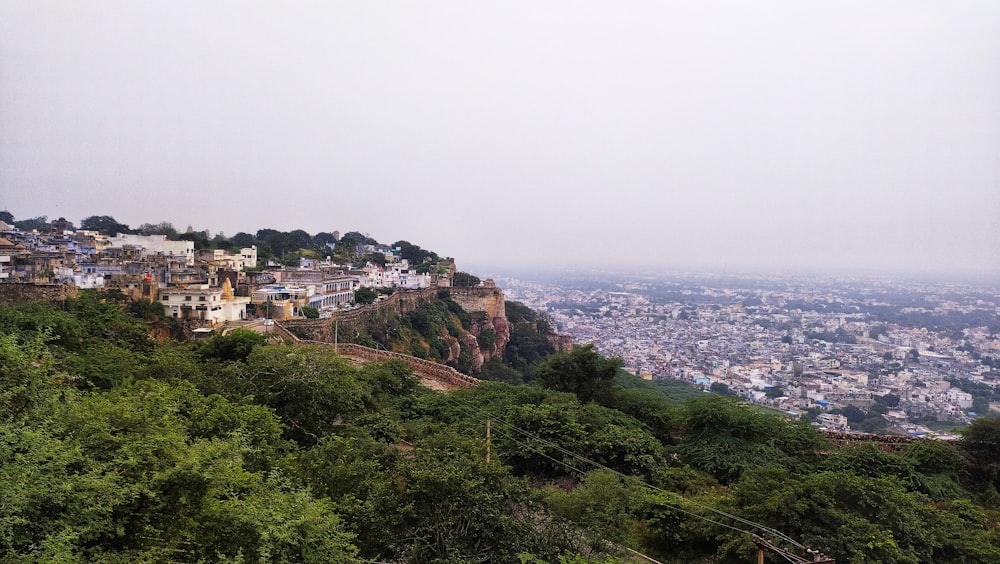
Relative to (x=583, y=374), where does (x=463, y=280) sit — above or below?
above

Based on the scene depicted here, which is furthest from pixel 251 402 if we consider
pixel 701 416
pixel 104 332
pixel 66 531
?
pixel 701 416

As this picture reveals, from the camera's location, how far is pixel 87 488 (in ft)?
19.4

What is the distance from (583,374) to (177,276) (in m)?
28.3

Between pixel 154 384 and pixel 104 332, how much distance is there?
368 inches

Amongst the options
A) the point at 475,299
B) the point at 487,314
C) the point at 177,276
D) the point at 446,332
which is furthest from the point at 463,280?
the point at 177,276

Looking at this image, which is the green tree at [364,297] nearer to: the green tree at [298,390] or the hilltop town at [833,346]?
the hilltop town at [833,346]

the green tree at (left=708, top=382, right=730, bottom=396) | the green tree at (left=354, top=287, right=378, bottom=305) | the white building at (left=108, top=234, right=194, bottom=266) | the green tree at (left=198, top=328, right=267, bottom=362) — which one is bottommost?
the green tree at (left=708, top=382, right=730, bottom=396)

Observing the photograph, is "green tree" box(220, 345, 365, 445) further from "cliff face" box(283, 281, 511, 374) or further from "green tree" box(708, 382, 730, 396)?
"green tree" box(708, 382, 730, 396)

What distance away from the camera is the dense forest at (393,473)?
20.3ft

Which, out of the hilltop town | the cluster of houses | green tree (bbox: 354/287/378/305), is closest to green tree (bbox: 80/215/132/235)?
the cluster of houses

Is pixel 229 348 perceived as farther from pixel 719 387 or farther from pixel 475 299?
pixel 475 299

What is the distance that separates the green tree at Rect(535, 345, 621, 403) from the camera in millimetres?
20844

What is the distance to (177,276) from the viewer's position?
1340 inches

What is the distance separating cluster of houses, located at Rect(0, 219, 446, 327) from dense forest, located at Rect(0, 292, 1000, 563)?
1368 cm
